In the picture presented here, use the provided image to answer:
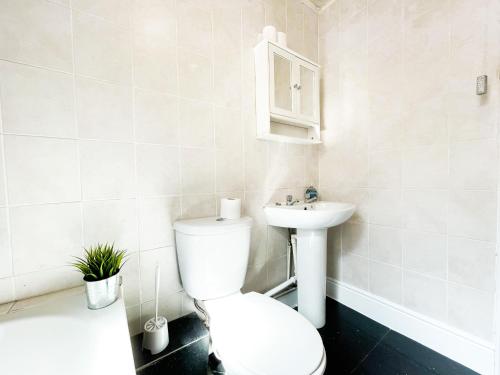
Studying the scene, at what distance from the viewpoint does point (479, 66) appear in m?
0.99

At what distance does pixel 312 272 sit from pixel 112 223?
3.53 feet

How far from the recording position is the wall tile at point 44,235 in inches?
30.7

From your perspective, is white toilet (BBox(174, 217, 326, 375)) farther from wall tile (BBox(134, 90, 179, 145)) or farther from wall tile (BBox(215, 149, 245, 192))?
wall tile (BBox(134, 90, 179, 145))

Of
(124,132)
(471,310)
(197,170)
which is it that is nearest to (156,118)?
(124,132)

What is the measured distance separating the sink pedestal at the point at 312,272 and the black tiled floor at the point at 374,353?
0.13 meters

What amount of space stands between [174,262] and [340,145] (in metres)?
1.31

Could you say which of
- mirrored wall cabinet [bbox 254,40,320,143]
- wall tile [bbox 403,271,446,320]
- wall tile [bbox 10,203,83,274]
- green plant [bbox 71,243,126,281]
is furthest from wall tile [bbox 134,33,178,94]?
wall tile [bbox 403,271,446,320]

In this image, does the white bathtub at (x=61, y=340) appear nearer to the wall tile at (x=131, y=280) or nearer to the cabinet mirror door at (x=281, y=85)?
the wall tile at (x=131, y=280)

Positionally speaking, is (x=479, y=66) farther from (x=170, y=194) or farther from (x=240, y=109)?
(x=170, y=194)

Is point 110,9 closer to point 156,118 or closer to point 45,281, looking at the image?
point 156,118

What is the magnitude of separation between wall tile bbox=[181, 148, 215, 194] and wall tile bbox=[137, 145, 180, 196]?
4 centimetres

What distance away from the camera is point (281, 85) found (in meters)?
1.40

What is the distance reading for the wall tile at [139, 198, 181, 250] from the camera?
101cm

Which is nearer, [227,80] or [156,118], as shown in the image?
[156,118]
